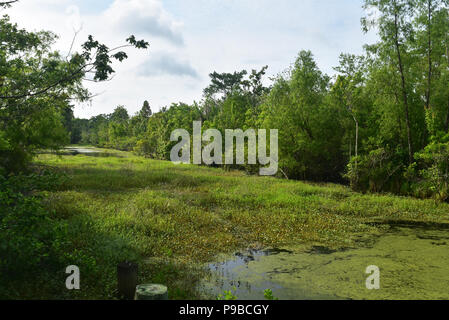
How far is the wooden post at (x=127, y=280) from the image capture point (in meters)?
5.74

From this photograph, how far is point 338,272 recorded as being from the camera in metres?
7.86

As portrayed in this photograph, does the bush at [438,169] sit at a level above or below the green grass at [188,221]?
above

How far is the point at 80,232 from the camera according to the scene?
9375 millimetres

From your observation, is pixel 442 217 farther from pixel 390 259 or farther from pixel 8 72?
pixel 8 72

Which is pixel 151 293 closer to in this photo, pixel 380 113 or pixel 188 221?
pixel 188 221

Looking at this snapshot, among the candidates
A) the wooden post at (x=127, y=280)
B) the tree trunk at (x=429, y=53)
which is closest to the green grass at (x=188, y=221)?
the wooden post at (x=127, y=280)

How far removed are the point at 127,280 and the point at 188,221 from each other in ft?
20.2

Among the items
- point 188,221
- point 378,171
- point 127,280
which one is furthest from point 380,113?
point 127,280

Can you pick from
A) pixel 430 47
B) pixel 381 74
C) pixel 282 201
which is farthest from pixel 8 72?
pixel 430 47

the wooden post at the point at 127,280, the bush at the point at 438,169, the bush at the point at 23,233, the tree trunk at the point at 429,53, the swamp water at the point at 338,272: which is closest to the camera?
the bush at the point at 23,233

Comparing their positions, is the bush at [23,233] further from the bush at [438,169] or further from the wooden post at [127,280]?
the bush at [438,169]

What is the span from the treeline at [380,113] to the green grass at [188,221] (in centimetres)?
259

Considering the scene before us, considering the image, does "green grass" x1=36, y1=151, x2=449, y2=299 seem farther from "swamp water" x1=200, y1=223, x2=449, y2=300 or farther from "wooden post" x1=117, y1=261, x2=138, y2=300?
"swamp water" x1=200, y1=223, x2=449, y2=300
